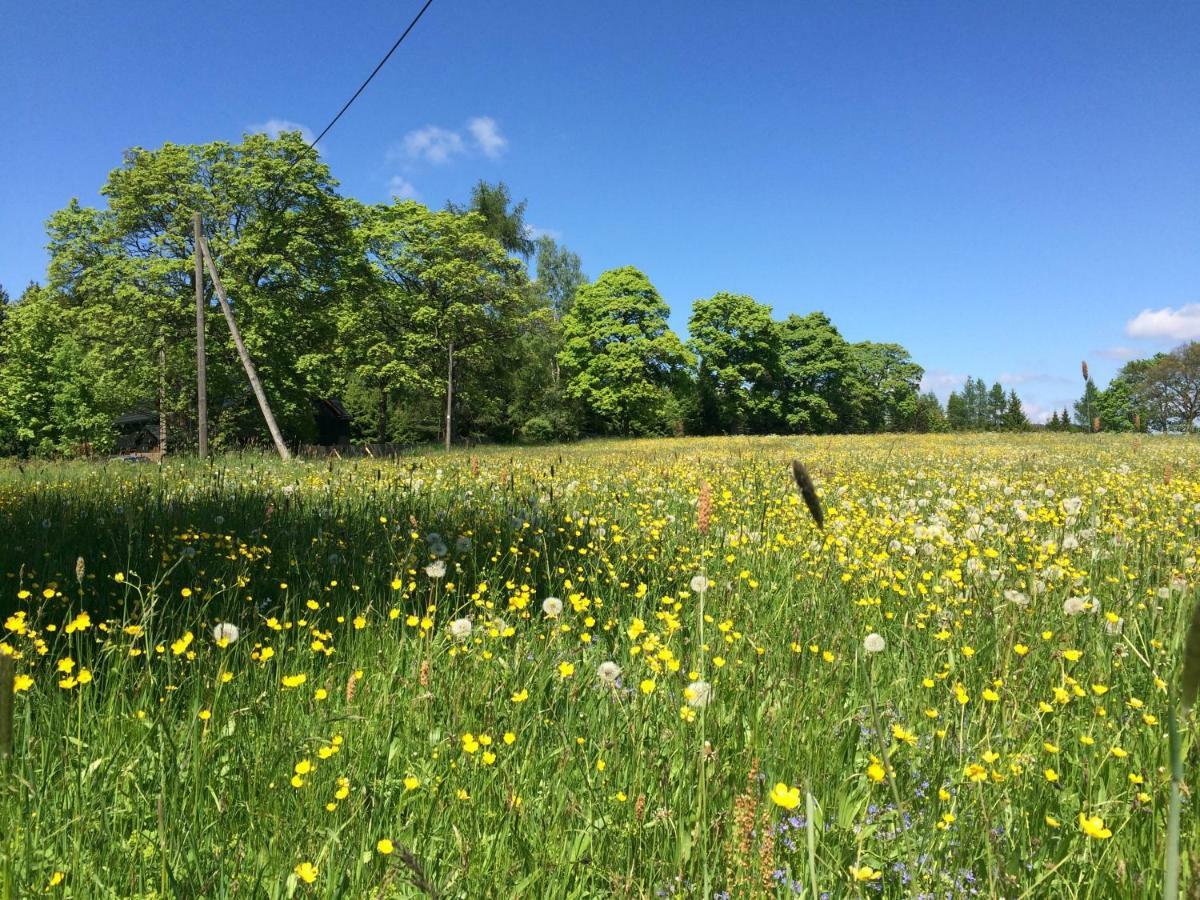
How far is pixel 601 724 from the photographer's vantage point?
7.65 ft


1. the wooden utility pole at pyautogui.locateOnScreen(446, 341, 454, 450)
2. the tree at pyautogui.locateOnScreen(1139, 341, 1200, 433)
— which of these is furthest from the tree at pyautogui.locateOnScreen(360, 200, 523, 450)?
the tree at pyautogui.locateOnScreen(1139, 341, 1200, 433)

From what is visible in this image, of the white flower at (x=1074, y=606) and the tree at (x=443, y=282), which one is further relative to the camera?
the tree at (x=443, y=282)

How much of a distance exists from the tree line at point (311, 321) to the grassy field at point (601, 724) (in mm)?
29518

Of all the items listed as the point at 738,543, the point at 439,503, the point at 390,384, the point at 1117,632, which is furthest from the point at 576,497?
the point at 390,384

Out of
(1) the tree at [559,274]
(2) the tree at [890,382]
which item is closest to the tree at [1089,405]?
(2) the tree at [890,382]

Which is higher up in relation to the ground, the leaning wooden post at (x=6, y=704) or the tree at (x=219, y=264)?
the tree at (x=219, y=264)

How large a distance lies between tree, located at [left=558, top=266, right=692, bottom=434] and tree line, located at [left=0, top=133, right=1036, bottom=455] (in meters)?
0.17

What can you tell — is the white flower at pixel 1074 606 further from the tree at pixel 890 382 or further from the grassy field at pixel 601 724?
the tree at pixel 890 382

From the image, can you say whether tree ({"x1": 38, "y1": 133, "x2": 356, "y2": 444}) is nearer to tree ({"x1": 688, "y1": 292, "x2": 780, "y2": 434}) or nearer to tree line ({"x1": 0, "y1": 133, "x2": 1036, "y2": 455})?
tree line ({"x1": 0, "y1": 133, "x2": 1036, "y2": 455})

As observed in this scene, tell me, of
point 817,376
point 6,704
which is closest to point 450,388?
point 6,704

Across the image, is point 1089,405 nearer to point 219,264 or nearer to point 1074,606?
point 1074,606

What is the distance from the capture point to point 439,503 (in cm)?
622

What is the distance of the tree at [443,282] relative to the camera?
123ft

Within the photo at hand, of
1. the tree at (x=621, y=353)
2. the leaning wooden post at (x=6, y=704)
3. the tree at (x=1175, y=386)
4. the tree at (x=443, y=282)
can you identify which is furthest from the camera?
the tree at (x=1175, y=386)
